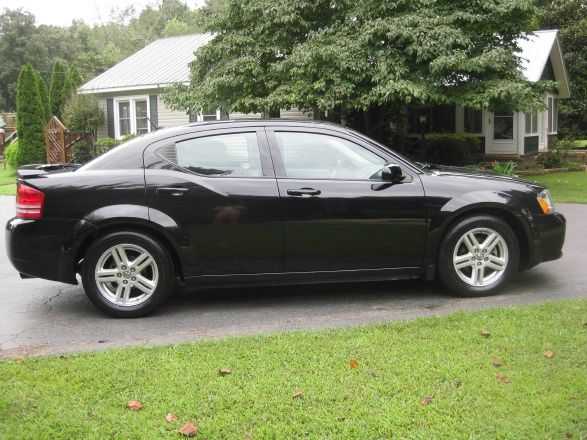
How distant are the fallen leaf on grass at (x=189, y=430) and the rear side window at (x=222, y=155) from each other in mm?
2681

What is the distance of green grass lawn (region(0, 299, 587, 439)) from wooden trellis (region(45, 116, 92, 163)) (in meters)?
19.1

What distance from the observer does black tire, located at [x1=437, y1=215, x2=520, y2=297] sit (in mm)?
5695

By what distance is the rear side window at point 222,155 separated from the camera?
18.2 ft

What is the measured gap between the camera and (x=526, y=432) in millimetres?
3129

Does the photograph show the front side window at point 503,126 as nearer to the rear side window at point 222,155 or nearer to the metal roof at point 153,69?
the metal roof at point 153,69

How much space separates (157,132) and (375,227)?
212 centimetres

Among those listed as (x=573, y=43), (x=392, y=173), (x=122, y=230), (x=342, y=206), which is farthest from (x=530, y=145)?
(x=122, y=230)

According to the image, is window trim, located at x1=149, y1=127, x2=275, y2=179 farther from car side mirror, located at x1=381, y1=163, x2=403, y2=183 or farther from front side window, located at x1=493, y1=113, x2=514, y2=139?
front side window, located at x1=493, y1=113, x2=514, y2=139

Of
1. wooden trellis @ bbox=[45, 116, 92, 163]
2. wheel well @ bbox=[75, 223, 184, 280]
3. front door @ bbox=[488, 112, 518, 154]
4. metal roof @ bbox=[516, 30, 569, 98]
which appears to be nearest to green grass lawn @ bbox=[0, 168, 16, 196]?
wooden trellis @ bbox=[45, 116, 92, 163]

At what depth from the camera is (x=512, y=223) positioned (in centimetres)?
590

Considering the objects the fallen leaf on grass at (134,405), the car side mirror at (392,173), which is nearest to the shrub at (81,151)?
the car side mirror at (392,173)

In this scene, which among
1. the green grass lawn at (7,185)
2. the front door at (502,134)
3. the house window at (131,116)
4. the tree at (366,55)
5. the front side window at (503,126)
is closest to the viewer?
the tree at (366,55)

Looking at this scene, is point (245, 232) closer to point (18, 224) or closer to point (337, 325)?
point (337, 325)

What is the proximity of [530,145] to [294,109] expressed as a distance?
829cm
